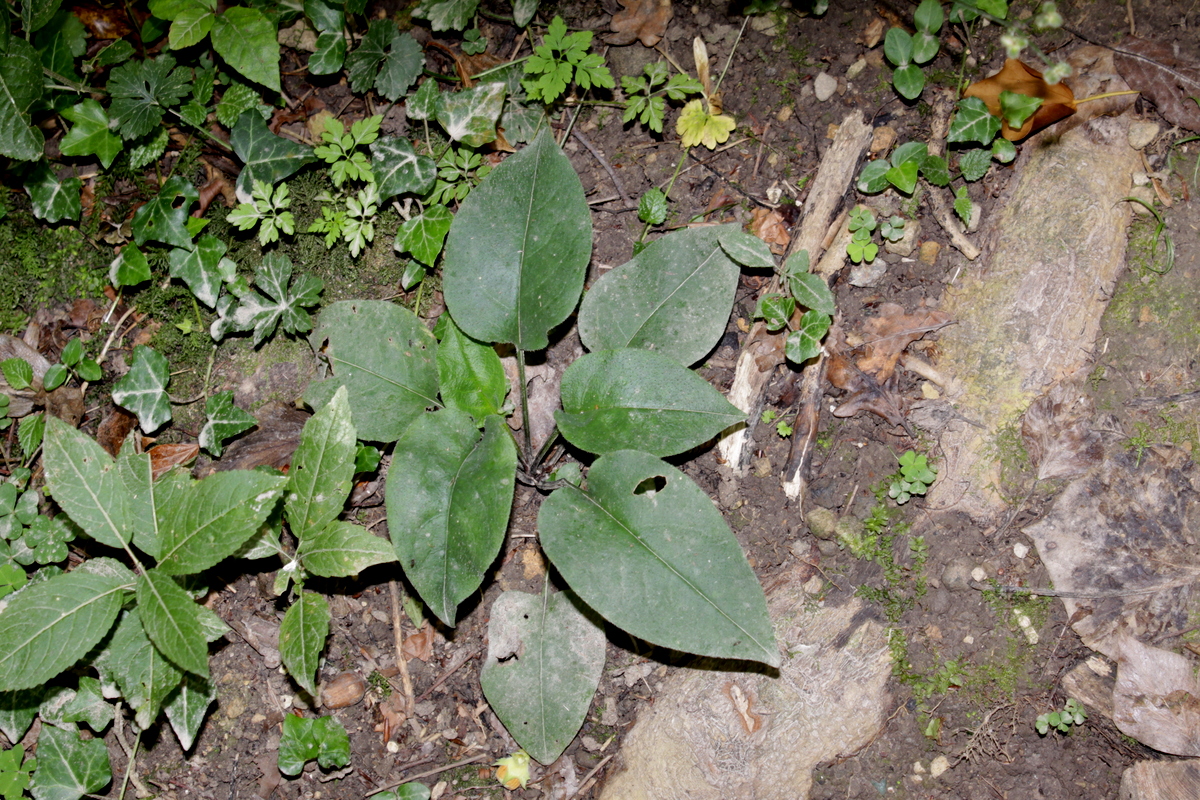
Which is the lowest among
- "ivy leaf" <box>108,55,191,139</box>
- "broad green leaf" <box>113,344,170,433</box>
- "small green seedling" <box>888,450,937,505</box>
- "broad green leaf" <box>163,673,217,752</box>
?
"broad green leaf" <box>163,673,217,752</box>

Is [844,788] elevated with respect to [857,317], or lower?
lower

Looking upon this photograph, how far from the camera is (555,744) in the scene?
220cm

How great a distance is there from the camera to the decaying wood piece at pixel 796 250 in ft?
7.75

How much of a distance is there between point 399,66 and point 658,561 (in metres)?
1.92

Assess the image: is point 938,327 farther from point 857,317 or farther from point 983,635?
point 983,635

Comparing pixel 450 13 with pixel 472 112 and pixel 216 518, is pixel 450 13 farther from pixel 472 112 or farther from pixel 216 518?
pixel 216 518

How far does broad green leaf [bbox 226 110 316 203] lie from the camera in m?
2.51

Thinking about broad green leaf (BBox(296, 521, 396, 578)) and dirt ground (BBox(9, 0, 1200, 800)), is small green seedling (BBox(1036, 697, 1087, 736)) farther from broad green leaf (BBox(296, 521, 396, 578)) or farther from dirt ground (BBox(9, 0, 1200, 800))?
broad green leaf (BBox(296, 521, 396, 578))

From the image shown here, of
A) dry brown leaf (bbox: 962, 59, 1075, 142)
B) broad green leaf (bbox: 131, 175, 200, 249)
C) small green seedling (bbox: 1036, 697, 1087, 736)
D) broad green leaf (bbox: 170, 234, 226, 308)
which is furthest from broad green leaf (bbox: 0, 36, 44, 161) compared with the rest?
small green seedling (bbox: 1036, 697, 1087, 736)

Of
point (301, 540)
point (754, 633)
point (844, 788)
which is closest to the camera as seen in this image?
point (754, 633)

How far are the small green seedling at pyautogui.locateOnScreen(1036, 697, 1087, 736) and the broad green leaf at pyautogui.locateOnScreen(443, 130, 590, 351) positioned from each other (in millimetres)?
1484

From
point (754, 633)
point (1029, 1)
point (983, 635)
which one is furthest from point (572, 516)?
point (1029, 1)

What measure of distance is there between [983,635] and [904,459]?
0.56 m

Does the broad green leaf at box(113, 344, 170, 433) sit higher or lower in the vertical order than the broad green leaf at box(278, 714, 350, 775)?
higher
